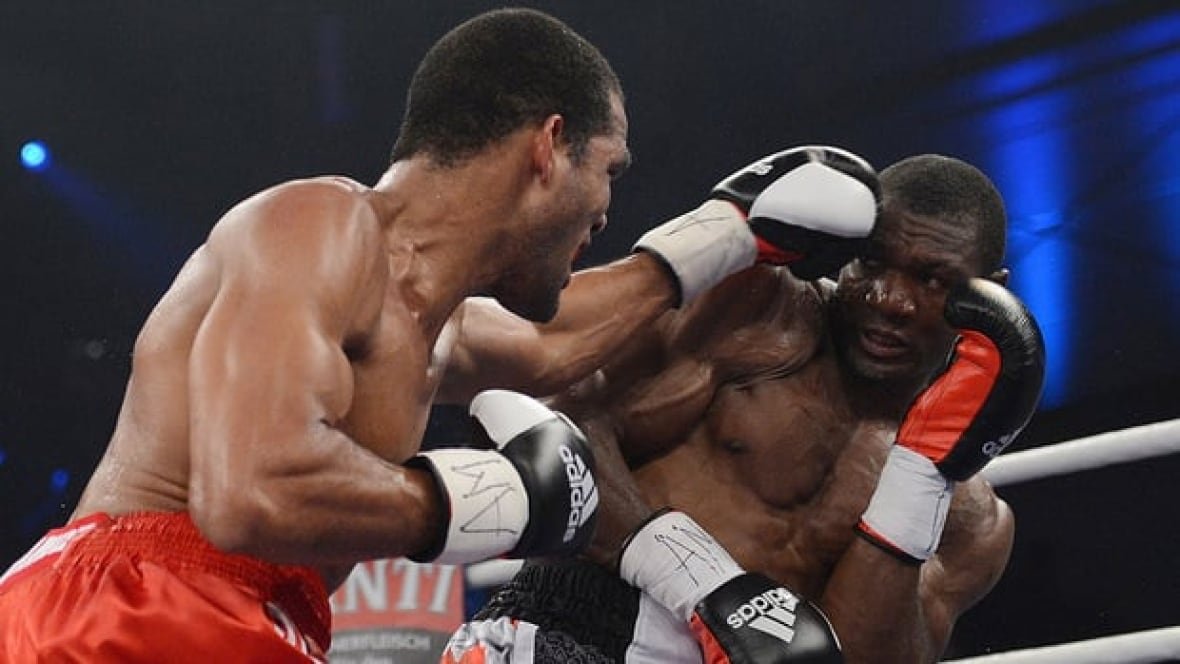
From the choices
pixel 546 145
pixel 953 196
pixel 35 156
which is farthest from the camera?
pixel 35 156

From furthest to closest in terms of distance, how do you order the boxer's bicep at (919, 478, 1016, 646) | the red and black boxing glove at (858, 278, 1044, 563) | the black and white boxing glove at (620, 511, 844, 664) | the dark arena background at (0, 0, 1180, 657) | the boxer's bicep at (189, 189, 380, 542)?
the dark arena background at (0, 0, 1180, 657) → the boxer's bicep at (919, 478, 1016, 646) → the red and black boxing glove at (858, 278, 1044, 563) → the black and white boxing glove at (620, 511, 844, 664) → the boxer's bicep at (189, 189, 380, 542)

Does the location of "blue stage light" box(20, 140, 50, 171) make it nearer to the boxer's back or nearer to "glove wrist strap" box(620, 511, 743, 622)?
"glove wrist strap" box(620, 511, 743, 622)

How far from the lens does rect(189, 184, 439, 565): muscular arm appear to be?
4.71 ft

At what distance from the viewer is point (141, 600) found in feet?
5.00

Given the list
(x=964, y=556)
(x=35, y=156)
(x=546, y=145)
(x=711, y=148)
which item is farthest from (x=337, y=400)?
(x=35, y=156)

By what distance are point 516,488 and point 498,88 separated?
0.47 meters

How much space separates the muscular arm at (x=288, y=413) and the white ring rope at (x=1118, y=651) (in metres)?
1.26

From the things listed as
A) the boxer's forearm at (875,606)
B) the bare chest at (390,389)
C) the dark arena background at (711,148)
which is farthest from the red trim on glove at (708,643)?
the dark arena background at (711,148)

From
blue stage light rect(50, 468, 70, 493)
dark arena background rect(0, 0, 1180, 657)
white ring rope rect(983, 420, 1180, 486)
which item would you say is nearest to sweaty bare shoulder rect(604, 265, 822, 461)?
white ring rope rect(983, 420, 1180, 486)

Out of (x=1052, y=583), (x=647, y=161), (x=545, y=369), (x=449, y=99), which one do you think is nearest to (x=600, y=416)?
(x=545, y=369)

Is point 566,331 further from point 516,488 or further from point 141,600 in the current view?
point 141,600

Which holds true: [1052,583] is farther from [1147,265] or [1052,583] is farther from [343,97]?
[343,97]

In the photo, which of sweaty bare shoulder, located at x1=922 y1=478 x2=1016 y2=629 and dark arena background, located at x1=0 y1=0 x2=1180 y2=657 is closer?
sweaty bare shoulder, located at x1=922 y1=478 x2=1016 y2=629

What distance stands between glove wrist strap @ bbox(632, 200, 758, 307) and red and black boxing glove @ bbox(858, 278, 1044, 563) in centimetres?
31
